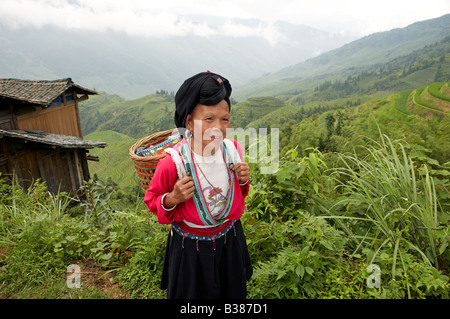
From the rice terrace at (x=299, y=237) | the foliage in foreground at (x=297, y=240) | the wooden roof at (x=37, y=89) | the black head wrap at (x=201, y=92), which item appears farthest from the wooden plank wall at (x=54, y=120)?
the black head wrap at (x=201, y=92)

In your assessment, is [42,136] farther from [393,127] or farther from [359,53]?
[359,53]

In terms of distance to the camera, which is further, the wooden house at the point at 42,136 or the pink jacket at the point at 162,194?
the wooden house at the point at 42,136

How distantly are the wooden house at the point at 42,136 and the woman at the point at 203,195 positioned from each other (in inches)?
334

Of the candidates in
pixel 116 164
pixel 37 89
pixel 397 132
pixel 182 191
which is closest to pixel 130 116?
pixel 116 164

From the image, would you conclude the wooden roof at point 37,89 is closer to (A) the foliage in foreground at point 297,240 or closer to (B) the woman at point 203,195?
(A) the foliage in foreground at point 297,240

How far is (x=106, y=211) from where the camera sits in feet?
9.36

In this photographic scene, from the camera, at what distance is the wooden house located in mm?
8652

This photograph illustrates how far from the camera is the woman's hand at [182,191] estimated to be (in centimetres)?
126

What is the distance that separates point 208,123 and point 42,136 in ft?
34.8

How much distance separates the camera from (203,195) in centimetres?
140

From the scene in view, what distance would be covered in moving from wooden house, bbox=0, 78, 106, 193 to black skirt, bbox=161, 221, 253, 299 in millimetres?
8432

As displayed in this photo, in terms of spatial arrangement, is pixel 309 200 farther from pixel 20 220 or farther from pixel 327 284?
pixel 20 220

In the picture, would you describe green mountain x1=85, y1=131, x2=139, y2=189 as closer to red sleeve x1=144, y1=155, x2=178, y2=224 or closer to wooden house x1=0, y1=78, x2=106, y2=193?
wooden house x1=0, y1=78, x2=106, y2=193
